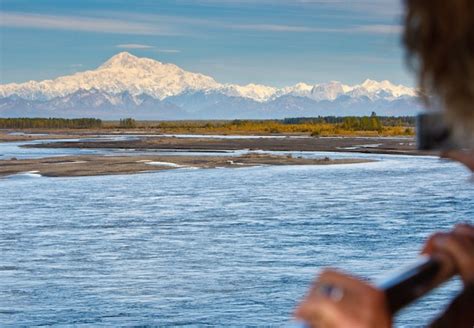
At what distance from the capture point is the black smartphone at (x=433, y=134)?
135 cm

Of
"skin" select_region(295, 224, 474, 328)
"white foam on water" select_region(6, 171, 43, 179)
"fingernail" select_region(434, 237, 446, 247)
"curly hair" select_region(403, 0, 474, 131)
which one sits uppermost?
"curly hair" select_region(403, 0, 474, 131)

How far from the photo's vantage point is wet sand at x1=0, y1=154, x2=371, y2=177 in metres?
43.7

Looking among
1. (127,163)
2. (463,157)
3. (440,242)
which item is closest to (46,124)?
(127,163)

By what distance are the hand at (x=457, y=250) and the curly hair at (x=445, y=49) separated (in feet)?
1.06

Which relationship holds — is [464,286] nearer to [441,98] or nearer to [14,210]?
[441,98]

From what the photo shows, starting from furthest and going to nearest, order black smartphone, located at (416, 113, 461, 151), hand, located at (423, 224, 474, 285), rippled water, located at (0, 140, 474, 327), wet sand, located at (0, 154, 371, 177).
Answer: wet sand, located at (0, 154, 371, 177) < rippled water, located at (0, 140, 474, 327) < hand, located at (423, 224, 474, 285) < black smartphone, located at (416, 113, 461, 151)

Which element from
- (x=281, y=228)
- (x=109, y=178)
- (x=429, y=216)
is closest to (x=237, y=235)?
(x=281, y=228)

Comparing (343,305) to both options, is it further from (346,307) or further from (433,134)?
(433,134)

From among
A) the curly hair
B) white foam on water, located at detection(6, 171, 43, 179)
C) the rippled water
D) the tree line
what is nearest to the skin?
the curly hair

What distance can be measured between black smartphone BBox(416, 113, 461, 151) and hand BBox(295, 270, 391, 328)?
263mm

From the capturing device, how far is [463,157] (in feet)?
5.47

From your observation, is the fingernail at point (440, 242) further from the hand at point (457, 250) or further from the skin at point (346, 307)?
the skin at point (346, 307)

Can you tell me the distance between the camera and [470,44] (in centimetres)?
116

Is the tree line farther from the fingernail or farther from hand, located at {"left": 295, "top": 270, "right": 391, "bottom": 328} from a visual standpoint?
hand, located at {"left": 295, "top": 270, "right": 391, "bottom": 328}
